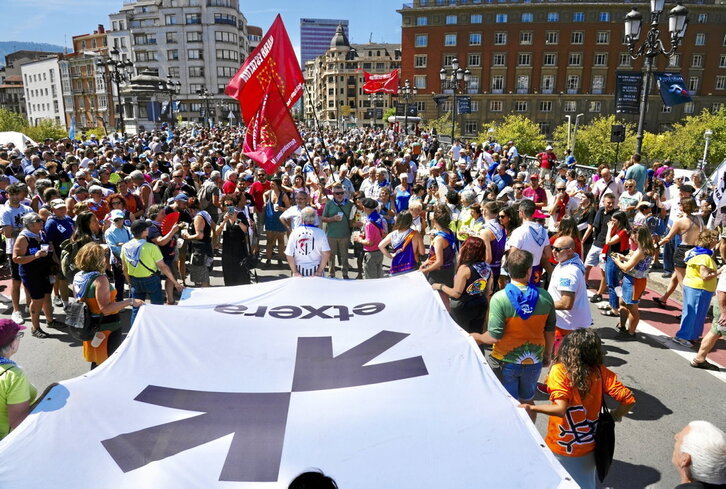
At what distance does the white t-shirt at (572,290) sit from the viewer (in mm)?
5164

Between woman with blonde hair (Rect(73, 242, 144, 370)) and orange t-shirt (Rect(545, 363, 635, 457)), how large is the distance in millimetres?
3862

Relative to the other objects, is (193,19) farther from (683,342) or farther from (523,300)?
(523,300)

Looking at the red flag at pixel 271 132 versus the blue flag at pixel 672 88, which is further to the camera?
the blue flag at pixel 672 88

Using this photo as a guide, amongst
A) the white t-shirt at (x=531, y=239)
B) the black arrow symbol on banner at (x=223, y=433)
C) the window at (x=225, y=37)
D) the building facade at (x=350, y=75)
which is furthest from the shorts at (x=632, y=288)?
the building facade at (x=350, y=75)

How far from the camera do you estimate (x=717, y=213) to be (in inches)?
391

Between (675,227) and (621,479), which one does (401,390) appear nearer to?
(621,479)

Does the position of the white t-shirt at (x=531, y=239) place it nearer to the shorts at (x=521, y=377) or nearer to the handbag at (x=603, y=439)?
the shorts at (x=521, y=377)

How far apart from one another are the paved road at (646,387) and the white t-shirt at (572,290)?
42.5 inches

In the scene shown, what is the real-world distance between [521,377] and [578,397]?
101 cm

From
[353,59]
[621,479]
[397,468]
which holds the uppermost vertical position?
[353,59]

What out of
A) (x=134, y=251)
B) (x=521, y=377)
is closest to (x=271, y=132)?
(x=134, y=251)

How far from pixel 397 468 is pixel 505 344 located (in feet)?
6.10

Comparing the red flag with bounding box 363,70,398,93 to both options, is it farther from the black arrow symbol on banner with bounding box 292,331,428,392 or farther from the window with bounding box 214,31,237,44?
the window with bounding box 214,31,237,44

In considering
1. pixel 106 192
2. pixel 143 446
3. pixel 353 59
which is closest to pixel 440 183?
pixel 106 192
